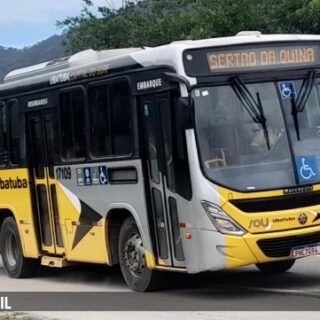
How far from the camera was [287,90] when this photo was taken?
30.9 feet

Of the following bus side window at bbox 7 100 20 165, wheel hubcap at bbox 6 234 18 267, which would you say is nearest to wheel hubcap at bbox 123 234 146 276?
bus side window at bbox 7 100 20 165

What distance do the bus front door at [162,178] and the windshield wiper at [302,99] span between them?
1.49 meters

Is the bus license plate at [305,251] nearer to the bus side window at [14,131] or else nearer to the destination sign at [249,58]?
the destination sign at [249,58]

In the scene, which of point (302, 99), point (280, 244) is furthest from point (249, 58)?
point (280, 244)

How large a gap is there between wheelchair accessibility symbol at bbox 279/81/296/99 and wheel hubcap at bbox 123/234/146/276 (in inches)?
102

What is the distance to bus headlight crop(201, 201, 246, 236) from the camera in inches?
349

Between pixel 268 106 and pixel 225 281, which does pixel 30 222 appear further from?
pixel 268 106

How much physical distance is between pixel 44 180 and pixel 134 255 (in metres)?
2.59

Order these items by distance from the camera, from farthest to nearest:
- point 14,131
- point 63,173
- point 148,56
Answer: point 14,131 < point 63,173 < point 148,56

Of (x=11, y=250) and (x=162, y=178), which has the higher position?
(x=162, y=178)

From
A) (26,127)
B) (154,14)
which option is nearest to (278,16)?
(154,14)

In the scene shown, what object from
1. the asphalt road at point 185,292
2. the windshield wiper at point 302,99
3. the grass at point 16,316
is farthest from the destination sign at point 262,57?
the grass at point 16,316

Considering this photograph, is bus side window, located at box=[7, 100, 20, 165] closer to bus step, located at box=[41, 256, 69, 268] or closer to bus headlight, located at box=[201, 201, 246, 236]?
bus step, located at box=[41, 256, 69, 268]

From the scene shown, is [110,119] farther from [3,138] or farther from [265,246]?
[3,138]
